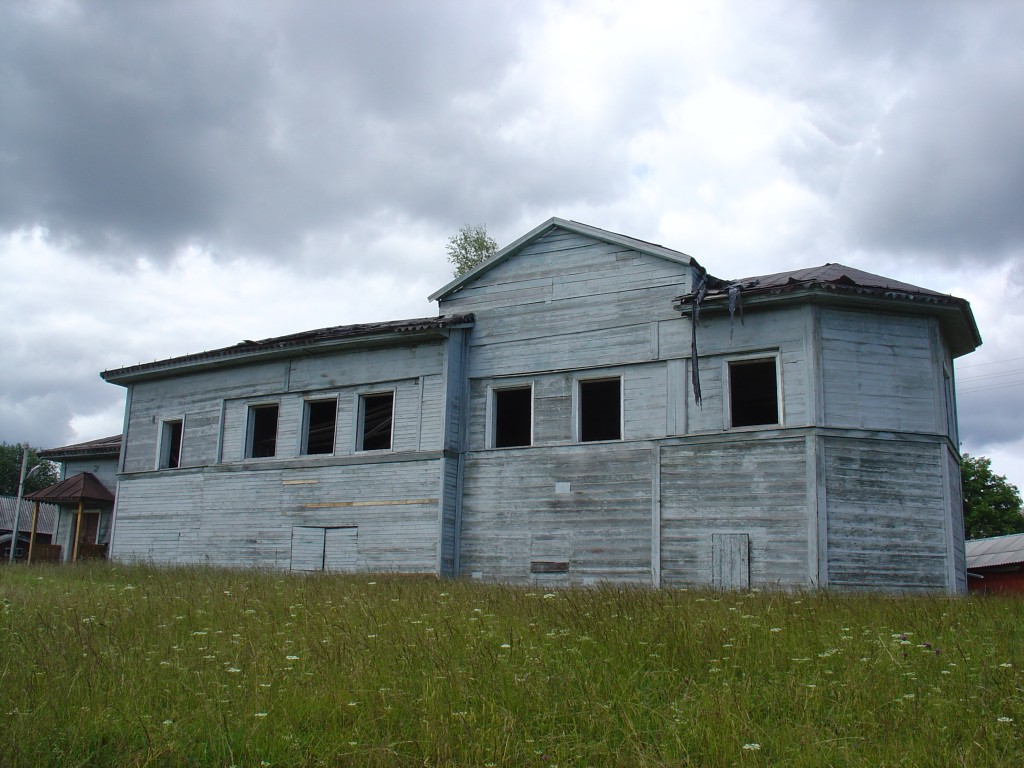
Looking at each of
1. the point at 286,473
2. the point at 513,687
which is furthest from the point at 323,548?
the point at 513,687

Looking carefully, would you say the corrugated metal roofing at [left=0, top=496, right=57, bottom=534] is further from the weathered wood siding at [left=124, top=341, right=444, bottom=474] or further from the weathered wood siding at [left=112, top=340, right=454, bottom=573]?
the weathered wood siding at [left=112, top=340, right=454, bottom=573]

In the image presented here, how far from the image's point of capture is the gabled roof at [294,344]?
60.3 ft

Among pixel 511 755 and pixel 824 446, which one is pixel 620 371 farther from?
pixel 511 755

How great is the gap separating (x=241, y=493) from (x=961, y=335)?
1579 cm

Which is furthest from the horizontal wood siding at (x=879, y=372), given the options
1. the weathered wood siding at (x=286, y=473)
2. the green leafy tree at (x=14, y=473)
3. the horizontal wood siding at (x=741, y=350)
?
the green leafy tree at (x=14, y=473)

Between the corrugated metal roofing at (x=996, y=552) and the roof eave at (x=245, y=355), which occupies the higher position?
the roof eave at (x=245, y=355)

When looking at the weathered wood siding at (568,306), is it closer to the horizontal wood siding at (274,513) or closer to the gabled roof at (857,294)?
the gabled roof at (857,294)

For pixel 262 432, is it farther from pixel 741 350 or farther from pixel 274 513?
pixel 741 350

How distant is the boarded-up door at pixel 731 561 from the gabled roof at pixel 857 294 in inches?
166

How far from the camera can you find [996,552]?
37.0 meters

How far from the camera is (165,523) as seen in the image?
21766mm

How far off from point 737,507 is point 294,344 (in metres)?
10.5

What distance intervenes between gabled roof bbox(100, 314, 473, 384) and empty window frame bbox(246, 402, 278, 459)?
132 centimetres

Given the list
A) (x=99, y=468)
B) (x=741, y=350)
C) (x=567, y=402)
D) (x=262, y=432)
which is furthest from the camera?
(x=99, y=468)
